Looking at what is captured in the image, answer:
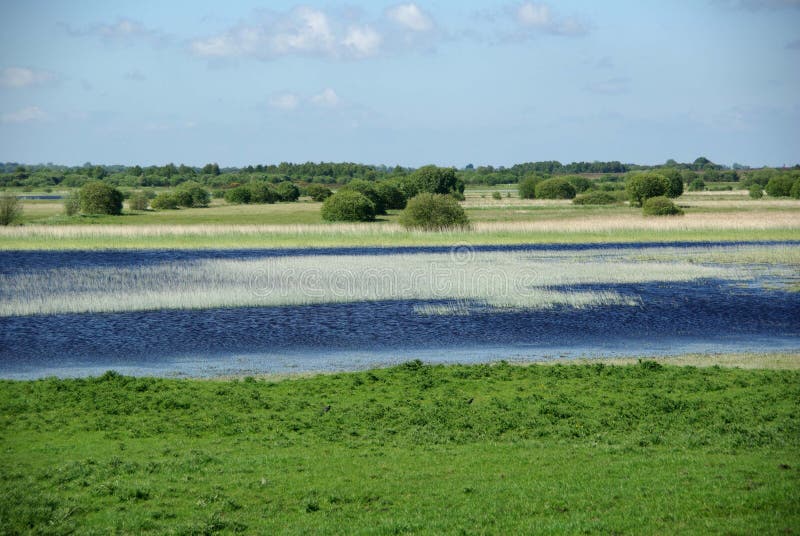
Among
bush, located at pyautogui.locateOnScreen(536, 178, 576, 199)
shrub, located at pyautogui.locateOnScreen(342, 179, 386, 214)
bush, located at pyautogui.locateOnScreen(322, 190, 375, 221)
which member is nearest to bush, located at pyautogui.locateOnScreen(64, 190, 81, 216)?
bush, located at pyautogui.locateOnScreen(322, 190, 375, 221)

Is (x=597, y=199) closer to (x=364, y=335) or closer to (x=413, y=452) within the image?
(x=364, y=335)

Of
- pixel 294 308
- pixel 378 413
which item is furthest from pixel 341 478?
pixel 294 308

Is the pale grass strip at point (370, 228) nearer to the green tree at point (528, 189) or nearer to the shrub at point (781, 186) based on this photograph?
the shrub at point (781, 186)

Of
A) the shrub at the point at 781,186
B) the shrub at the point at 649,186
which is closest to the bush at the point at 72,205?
the shrub at the point at 649,186

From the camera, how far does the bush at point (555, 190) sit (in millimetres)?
118938

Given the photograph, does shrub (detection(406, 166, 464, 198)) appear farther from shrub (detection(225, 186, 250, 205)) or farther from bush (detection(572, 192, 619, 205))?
shrub (detection(225, 186, 250, 205))

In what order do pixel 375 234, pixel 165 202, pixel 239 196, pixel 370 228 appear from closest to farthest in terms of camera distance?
pixel 375 234 < pixel 370 228 < pixel 165 202 < pixel 239 196

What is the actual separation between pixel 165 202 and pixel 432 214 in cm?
3986

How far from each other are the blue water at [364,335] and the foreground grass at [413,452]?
3.95m

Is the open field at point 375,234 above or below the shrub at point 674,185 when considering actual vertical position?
below

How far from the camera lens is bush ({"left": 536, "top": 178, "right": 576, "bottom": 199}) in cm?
11894

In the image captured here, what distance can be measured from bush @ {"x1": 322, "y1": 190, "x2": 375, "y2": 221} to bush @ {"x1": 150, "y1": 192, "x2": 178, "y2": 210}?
26.4m

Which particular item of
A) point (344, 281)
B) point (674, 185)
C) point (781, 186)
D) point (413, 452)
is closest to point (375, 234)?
point (344, 281)

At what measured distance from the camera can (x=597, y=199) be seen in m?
101
